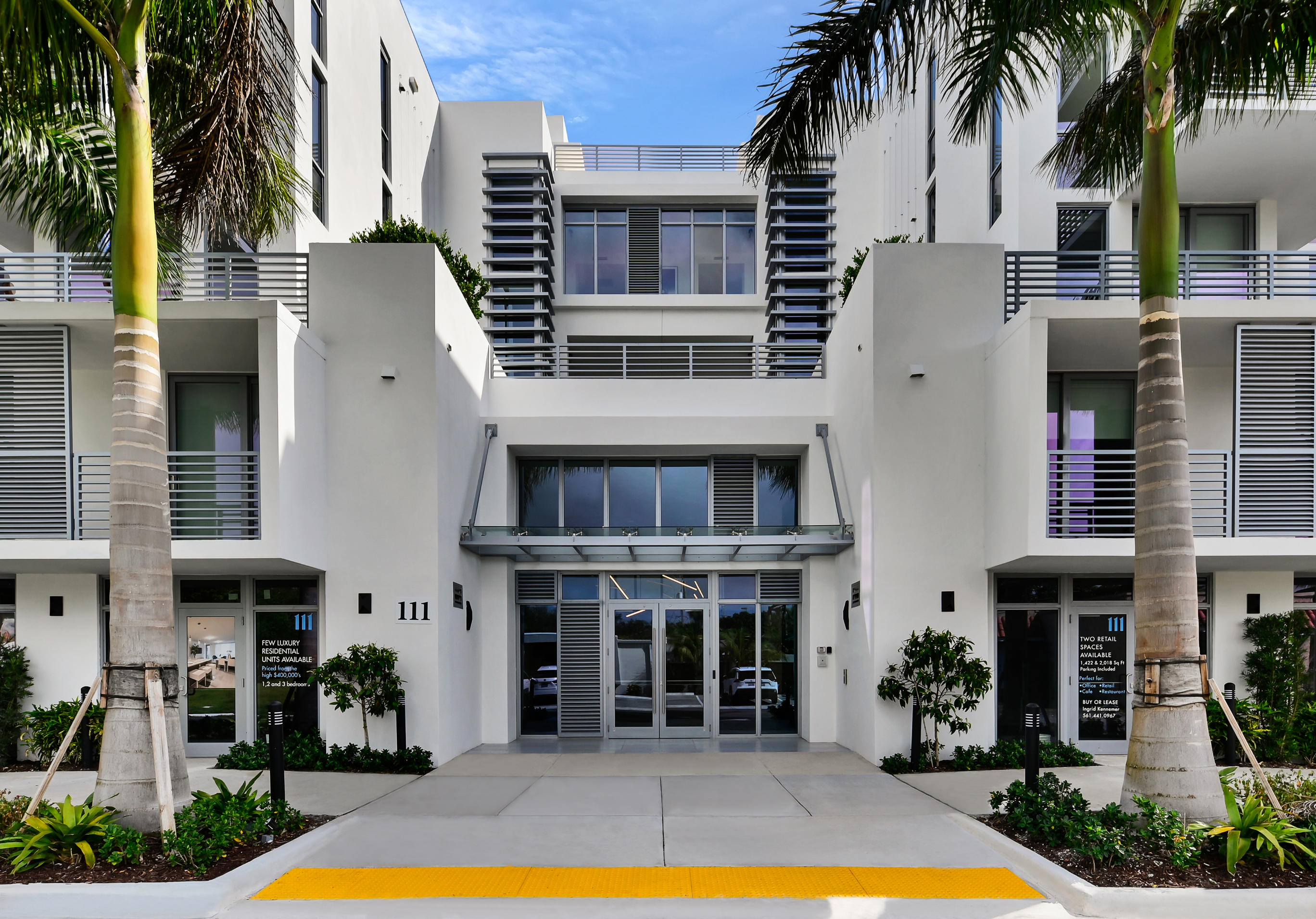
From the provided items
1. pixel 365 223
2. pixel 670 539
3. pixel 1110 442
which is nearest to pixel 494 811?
pixel 670 539

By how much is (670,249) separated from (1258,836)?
20.3 m

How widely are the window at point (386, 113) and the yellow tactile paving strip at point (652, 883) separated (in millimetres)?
17315

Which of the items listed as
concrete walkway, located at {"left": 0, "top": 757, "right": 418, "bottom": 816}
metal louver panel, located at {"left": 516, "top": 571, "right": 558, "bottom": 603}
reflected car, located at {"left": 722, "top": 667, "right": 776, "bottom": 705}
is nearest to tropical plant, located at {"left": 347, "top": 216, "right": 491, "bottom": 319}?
metal louver panel, located at {"left": 516, "top": 571, "right": 558, "bottom": 603}

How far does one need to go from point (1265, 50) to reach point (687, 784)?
31.1 feet

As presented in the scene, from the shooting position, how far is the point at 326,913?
254 inches

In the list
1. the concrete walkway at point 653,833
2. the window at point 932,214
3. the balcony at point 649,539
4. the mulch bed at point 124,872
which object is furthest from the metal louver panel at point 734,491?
the mulch bed at point 124,872

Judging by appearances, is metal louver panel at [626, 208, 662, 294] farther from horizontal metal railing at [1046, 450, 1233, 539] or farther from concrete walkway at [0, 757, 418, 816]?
concrete walkway at [0, 757, 418, 816]

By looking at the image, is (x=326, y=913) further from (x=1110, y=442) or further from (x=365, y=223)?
(x=365, y=223)

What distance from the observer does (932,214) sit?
19797mm

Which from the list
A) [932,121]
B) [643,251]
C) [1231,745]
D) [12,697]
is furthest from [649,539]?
[643,251]

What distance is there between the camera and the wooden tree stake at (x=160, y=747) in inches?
278

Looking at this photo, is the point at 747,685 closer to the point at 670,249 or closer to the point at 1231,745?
the point at 1231,745

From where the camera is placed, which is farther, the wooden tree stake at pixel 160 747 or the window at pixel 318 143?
the window at pixel 318 143

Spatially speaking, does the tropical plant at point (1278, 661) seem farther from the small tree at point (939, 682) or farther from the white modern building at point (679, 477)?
the small tree at point (939, 682)
